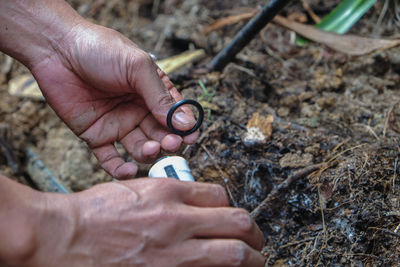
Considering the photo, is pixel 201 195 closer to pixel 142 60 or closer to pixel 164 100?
pixel 164 100

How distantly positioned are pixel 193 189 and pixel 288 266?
1.95 ft

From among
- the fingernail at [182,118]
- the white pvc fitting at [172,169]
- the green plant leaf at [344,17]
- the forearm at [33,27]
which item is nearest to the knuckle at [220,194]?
the white pvc fitting at [172,169]

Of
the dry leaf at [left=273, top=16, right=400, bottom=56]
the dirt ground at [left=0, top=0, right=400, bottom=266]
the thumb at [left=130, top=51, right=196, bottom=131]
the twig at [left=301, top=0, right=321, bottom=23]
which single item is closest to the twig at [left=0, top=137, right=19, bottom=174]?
the dirt ground at [left=0, top=0, right=400, bottom=266]

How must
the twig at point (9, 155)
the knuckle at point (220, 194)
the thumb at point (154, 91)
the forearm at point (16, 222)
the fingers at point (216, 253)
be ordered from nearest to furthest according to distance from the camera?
1. the forearm at point (16, 222)
2. the fingers at point (216, 253)
3. the knuckle at point (220, 194)
4. the thumb at point (154, 91)
5. the twig at point (9, 155)

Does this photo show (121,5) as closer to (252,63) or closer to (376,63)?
(252,63)

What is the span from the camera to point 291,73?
2254 mm

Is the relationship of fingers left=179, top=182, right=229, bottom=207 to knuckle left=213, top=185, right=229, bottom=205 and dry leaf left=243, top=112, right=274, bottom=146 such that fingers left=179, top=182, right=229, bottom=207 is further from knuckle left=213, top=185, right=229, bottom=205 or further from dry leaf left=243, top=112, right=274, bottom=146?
dry leaf left=243, top=112, right=274, bottom=146

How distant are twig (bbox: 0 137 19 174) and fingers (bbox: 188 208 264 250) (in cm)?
162

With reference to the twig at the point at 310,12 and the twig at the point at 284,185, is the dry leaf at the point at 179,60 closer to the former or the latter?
the twig at the point at 310,12

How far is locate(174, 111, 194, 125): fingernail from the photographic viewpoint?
1366mm

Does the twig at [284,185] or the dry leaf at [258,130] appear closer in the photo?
the twig at [284,185]

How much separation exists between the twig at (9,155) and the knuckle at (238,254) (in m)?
1.72

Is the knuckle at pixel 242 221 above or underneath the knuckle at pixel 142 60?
underneath

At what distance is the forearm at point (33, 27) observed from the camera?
1545mm
